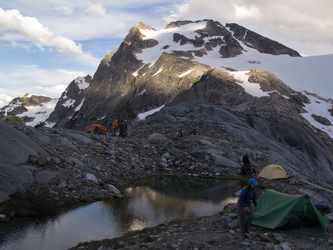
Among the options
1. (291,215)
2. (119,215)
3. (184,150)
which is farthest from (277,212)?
(184,150)

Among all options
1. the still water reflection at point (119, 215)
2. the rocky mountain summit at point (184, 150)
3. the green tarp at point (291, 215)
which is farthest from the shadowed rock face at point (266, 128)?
the green tarp at point (291, 215)

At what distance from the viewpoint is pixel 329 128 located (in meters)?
75.5

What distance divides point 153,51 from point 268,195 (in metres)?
183

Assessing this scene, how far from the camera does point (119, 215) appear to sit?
17.4m

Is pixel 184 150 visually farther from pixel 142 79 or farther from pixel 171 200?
pixel 142 79

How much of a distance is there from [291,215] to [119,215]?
31.4 feet

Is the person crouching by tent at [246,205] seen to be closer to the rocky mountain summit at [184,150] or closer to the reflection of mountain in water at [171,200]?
the rocky mountain summit at [184,150]

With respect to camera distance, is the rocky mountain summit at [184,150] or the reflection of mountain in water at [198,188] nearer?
the rocky mountain summit at [184,150]

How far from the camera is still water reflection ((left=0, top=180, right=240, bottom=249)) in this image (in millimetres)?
14037

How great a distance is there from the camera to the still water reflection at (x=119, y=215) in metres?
14.0

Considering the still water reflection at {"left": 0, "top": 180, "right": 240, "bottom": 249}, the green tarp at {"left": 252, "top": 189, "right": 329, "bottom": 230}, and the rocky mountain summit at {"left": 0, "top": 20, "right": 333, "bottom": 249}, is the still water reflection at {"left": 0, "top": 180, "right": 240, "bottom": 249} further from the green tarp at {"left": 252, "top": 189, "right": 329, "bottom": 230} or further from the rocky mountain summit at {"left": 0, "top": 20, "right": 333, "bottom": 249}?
the green tarp at {"left": 252, "top": 189, "right": 329, "bottom": 230}

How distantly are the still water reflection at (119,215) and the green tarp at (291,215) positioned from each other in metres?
5.51

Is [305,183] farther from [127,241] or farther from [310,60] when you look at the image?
[310,60]

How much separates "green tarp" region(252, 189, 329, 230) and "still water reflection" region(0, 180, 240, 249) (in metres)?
5.51
